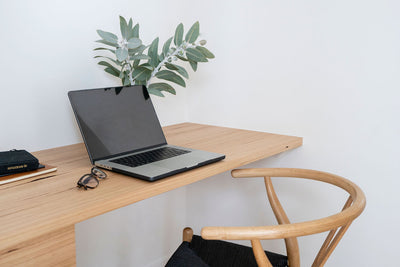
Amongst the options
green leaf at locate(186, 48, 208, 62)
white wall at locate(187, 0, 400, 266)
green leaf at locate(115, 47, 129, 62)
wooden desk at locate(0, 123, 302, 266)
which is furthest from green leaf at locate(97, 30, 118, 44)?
white wall at locate(187, 0, 400, 266)

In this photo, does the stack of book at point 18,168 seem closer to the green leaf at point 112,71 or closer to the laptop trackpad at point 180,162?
the laptop trackpad at point 180,162

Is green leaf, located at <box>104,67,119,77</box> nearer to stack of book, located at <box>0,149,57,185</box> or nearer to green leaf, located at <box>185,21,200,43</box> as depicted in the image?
green leaf, located at <box>185,21,200,43</box>

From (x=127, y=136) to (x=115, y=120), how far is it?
63 mm

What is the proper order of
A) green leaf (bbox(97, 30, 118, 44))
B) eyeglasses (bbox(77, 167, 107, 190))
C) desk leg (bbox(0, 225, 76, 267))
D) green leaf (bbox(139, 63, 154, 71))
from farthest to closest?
green leaf (bbox(139, 63, 154, 71)) → green leaf (bbox(97, 30, 118, 44)) → eyeglasses (bbox(77, 167, 107, 190)) → desk leg (bbox(0, 225, 76, 267))

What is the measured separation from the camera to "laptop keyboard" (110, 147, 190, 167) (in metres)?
1.02

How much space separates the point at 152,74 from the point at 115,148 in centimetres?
35

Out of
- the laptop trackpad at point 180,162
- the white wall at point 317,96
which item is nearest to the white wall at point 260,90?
the white wall at point 317,96

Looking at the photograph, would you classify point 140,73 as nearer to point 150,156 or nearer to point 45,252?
point 150,156

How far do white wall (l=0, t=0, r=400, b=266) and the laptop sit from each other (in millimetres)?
235

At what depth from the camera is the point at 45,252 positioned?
2.20 ft

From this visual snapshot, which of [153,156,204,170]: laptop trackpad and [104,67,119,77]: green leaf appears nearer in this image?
[153,156,204,170]: laptop trackpad

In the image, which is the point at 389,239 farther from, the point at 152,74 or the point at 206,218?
the point at 152,74

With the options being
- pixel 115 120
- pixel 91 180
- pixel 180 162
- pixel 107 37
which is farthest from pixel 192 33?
pixel 91 180

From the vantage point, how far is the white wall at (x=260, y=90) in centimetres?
121
